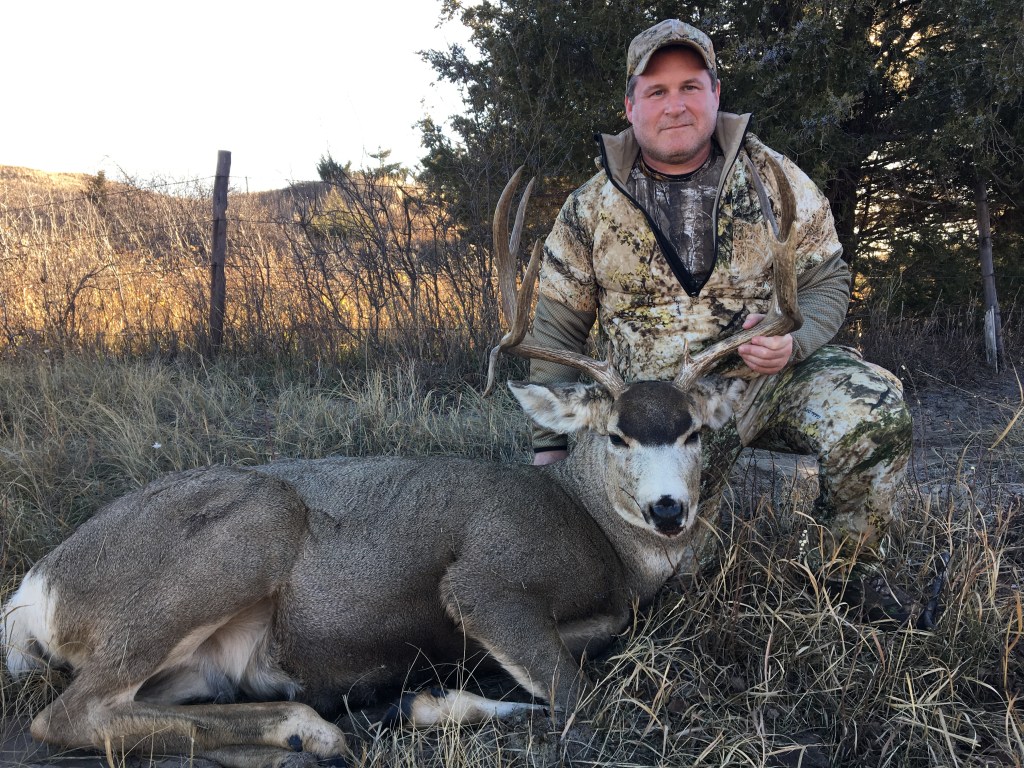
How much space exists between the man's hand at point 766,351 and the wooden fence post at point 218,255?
210 inches

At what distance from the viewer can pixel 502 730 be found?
2.82m

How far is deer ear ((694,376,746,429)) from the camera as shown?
139 inches

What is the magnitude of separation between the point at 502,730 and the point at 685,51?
3201 millimetres

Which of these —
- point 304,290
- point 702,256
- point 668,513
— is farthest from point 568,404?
point 304,290

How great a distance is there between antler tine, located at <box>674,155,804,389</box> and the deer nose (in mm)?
656

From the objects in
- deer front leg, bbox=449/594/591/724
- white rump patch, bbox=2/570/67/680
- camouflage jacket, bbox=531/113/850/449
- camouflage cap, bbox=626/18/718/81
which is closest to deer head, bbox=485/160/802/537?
camouflage jacket, bbox=531/113/850/449

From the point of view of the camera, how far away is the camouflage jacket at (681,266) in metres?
3.90

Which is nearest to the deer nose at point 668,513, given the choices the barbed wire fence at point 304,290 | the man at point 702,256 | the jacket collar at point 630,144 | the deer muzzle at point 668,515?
the deer muzzle at point 668,515

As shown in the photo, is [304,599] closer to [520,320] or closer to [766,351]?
[520,320]

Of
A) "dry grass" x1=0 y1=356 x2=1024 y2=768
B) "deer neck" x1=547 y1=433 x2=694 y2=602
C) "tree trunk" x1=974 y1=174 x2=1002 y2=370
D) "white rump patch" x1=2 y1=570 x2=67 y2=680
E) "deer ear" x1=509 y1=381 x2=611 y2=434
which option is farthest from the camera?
"tree trunk" x1=974 y1=174 x2=1002 y2=370

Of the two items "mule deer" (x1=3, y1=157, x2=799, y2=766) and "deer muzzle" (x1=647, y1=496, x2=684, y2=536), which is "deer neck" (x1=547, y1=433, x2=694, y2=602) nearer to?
"mule deer" (x1=3, y1=157, x2=799, y2=766)

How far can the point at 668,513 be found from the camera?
2928 mm

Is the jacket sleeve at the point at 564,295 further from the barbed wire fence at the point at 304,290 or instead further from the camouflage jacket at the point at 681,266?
the barbed wire fence at the point at 304,290

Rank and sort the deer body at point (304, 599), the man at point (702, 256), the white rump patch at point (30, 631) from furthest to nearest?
1. the man at point (702, 256)
2. the white rump patch at point (30, 631)
3. the deer body at point (304, 599)
